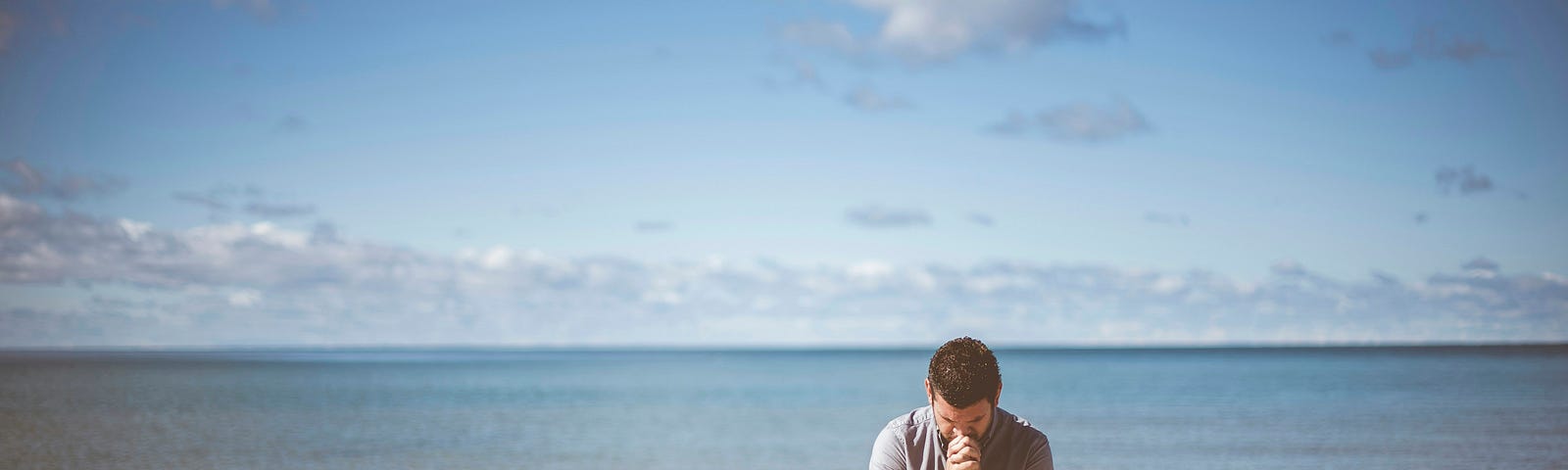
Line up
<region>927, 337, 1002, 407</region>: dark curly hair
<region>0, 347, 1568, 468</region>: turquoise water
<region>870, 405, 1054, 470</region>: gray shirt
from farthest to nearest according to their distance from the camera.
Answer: <region>0, 347, 1568, 468</region>: turquoise water
<region>870, 405, 1054, 470</region>: gray shirt
<region>927, 337, 1002, 407</region>: dark curly hair

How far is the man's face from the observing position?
391 centimetres

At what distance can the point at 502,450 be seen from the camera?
20.8 m

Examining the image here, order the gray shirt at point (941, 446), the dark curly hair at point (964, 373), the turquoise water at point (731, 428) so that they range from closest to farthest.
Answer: the dark curly hair at point (964, 373) < the gray shirt at point (941, 446) < the turquoise water at point (731, 428)

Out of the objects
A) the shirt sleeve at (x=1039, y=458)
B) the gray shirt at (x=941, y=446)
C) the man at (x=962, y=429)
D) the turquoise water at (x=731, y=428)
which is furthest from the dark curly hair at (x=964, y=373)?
the turquoise water at (x=731, y=428)

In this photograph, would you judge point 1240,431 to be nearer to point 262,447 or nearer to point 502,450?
point 502,450

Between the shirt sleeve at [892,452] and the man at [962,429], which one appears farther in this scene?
the shirt sleeve at [892,452]

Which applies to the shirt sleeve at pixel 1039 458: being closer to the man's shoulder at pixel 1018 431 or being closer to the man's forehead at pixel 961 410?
the man's shoulder at pixel 1018 431

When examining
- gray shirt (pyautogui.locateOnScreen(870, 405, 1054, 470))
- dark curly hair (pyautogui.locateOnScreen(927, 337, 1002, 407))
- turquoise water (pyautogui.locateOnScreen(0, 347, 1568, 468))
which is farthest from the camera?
turquoise water (pyautogui.locateOnScreen(0, 347, 1568, 468))

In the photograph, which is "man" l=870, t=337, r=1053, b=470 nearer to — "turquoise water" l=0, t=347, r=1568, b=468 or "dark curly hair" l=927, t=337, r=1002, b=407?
"dark curly hair" l=927, t=337, r=1002, b=407

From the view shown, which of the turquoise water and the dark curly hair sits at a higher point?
the dark curly hair

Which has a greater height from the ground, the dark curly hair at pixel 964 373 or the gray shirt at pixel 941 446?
the dark curly hair at pixel 964 373

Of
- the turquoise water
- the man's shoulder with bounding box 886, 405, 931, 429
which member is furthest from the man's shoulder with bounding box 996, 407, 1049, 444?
the turquoise water

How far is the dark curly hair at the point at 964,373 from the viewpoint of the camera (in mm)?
3828

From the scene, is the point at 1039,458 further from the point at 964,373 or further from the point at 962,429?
the point at 964,373
